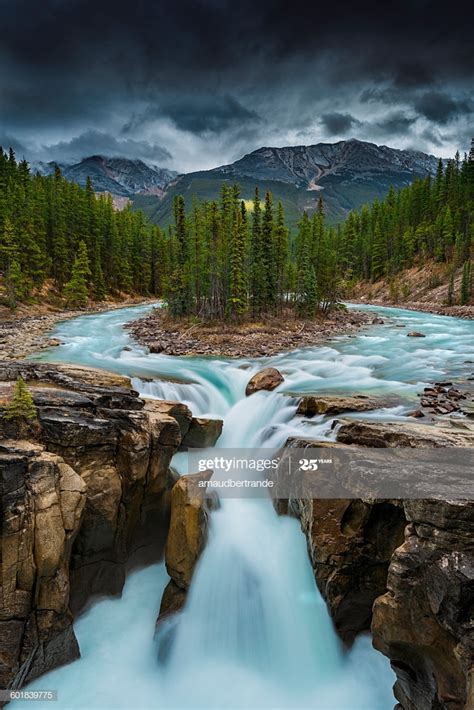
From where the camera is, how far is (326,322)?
4088 centimetres

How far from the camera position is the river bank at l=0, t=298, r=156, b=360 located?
72.2 feet

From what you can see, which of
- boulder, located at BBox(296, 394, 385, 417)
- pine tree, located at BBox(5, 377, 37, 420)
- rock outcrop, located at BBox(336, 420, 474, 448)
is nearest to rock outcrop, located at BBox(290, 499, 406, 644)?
rock outcrop, located at BBox(336, 420, 474, 448)

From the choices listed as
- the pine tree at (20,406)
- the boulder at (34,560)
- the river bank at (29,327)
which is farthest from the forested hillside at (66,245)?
the boulder at (34,560)

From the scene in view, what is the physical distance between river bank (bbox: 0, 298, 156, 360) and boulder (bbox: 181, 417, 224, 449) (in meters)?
11.7

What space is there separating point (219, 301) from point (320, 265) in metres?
16.2

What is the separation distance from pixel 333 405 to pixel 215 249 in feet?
88.6

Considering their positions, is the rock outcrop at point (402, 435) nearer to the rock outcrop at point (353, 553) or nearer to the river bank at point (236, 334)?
the rock outcrop at point (353, 553)

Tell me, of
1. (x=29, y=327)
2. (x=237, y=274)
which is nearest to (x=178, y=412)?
(x=237, y=274)

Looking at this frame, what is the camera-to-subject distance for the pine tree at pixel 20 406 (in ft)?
26.3

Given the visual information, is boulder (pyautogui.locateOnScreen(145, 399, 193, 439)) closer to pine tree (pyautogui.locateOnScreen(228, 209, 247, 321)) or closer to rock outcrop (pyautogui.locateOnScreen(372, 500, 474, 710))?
rock outcrop (pyautogui.locateOnScreen(372, 500, 474, 710))

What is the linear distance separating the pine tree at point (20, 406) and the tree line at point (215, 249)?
85.7ft

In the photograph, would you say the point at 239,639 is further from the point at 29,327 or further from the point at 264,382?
the point at 29,327

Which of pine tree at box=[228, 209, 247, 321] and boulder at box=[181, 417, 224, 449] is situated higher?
pine tree at box=[228, 209, 247, 321]

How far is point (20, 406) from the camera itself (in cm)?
809
